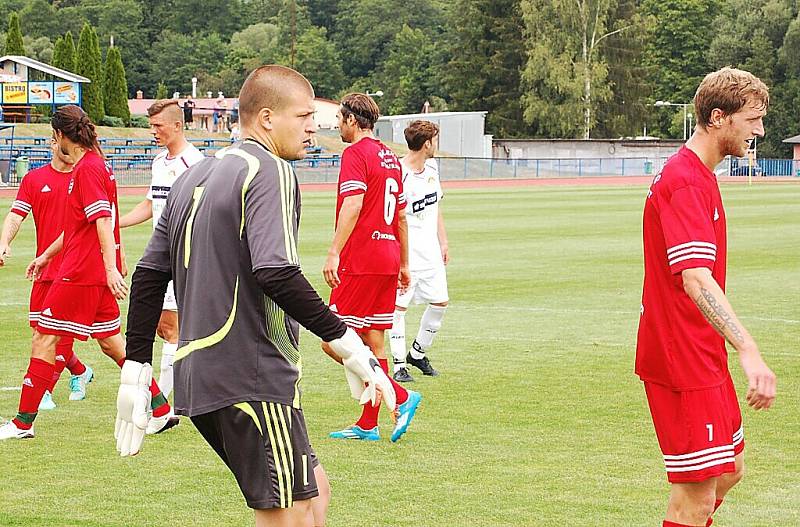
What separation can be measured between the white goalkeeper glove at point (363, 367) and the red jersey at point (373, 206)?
13.9 ft

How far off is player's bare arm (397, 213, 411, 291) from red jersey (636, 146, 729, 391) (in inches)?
167

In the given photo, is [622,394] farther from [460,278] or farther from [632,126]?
[632,126]

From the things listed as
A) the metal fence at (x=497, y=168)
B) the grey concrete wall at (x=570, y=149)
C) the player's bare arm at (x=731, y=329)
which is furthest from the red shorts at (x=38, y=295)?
the grey concrete wall at (x=570, y=149)

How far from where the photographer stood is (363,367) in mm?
4398

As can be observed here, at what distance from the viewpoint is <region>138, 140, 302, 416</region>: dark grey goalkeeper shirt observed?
429cm

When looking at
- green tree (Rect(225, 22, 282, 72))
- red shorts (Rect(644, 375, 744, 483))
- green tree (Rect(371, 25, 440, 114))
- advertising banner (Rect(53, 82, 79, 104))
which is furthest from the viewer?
green tree (Rect(225, 22, 282, 72))

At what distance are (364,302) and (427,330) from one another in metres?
2.48

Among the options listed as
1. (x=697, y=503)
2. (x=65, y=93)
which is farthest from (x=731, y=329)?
(x=65, y=93)

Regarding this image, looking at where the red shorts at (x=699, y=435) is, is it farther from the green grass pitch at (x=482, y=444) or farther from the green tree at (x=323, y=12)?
the green tree at (x=323, y=12)

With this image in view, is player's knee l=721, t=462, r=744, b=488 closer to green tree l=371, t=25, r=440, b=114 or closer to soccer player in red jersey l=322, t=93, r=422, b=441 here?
soccer player in red jersey l=322, t=93, r=422, b=441

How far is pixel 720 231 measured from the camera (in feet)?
16.5

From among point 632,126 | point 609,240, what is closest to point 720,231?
point 609,240

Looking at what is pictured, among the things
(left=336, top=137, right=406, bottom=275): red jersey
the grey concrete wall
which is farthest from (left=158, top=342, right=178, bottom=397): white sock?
the grey concrete wall

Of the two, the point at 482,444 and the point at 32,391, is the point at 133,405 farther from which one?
the point at 32,391
